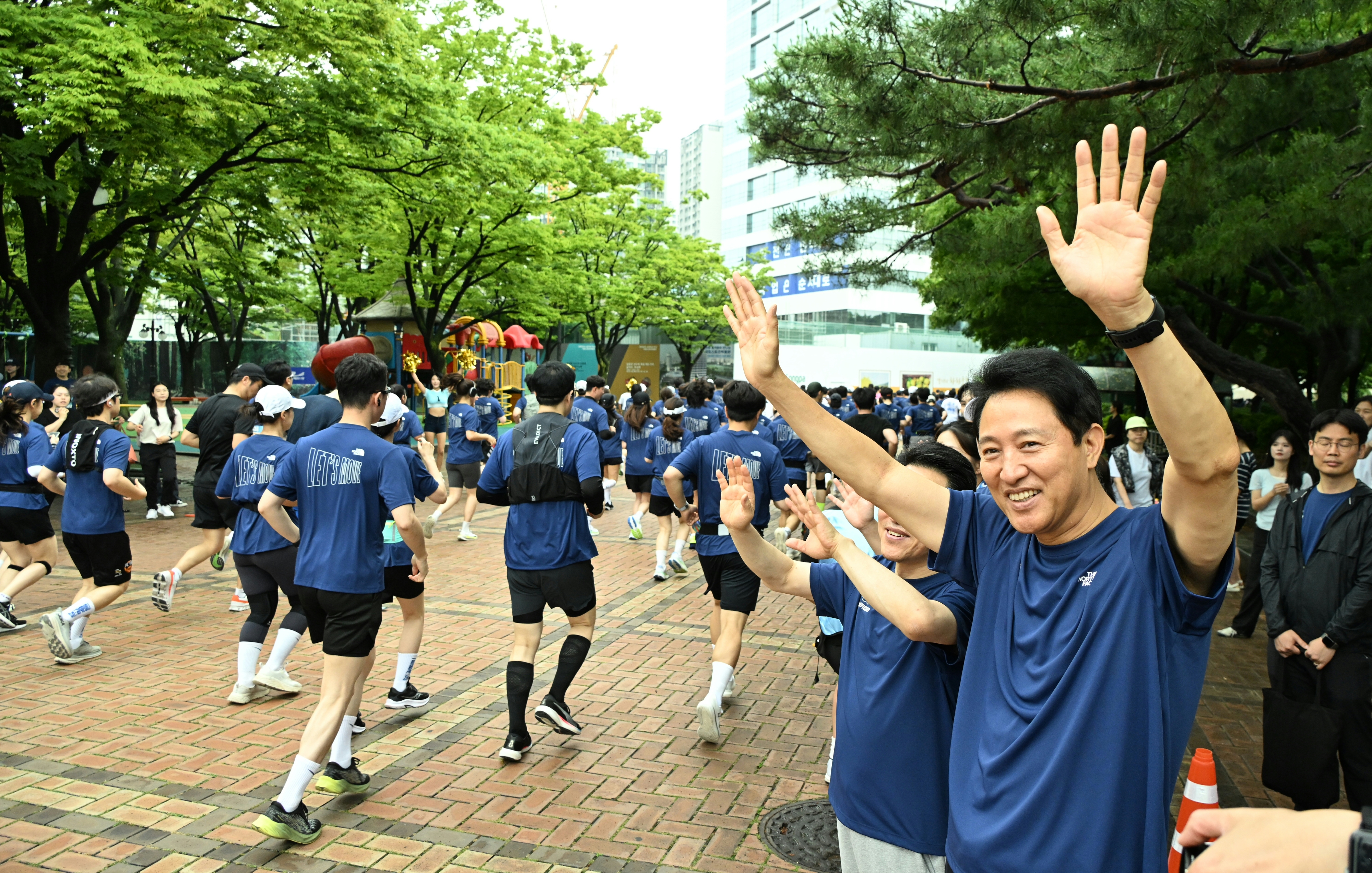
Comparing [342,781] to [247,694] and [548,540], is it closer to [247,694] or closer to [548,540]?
[548,540]

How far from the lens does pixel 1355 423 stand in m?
4.41

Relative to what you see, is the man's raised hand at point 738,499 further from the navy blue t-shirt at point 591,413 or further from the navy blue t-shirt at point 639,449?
the navy blue t-shirt at point 639,449

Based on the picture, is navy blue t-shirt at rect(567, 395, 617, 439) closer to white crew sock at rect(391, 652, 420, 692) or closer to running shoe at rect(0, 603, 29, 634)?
white crew sock at rect(391, 652, 420, 692)

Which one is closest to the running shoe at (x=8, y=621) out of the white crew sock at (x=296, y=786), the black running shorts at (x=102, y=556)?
the black running shorts at (x=102, y=556)

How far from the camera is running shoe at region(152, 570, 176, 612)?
24.4 feet

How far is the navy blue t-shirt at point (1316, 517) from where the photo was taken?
4273 millimetres

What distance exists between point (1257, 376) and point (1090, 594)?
1165cm

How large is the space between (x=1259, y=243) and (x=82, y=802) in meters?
8.16

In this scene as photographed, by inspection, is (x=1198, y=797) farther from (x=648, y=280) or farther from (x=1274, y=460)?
(x=648, y=280)

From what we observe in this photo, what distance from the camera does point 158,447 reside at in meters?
12.8

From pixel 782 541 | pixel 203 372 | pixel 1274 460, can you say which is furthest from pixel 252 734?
pixel 203 372

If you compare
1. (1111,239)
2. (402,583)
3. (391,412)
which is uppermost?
(1111,239)

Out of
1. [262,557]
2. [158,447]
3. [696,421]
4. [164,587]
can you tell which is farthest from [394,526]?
[158,447]

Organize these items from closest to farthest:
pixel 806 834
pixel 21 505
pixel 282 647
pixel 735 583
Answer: pixel 806 834 → pixel 735 583 → pixel 282 647 → pixel 21 505
